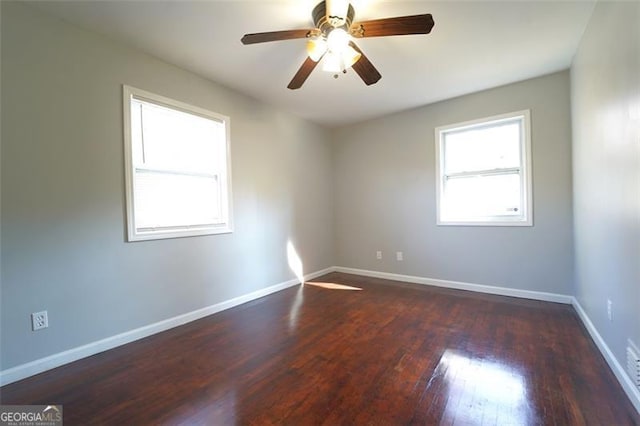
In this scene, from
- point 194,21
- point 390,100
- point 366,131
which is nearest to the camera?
point 194,21

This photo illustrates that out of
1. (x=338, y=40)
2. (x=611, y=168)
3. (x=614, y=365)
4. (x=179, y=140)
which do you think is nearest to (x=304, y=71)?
(x=338, y=40)

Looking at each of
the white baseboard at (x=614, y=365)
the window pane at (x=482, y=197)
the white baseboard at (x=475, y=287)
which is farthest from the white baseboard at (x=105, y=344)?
the white baseboard at (x=614, y=365)

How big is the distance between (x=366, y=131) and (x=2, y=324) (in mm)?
4416

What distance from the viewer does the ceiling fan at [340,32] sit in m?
1.70

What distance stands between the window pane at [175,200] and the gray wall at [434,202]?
236cm

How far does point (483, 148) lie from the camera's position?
353 centimetres

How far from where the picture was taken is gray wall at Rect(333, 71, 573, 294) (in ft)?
9.92

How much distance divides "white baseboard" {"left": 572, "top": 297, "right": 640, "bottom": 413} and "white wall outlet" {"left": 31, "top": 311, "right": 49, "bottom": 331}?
12.1 feet

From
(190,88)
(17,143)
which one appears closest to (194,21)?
(190,88)

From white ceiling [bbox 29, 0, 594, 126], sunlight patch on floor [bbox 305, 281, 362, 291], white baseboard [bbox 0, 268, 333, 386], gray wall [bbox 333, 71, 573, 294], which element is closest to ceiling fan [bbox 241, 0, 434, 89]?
white ceiling [bbox 29, 0, 594, 126]

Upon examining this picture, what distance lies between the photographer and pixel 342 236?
4801 millimetres

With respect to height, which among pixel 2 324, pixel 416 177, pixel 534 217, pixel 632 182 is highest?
pixel 416 177

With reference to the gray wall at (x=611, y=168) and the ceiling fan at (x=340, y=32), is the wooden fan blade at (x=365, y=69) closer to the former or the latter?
the ceiling fan at (x=340, y=32)

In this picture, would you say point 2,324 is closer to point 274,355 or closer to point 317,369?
point 274,355
